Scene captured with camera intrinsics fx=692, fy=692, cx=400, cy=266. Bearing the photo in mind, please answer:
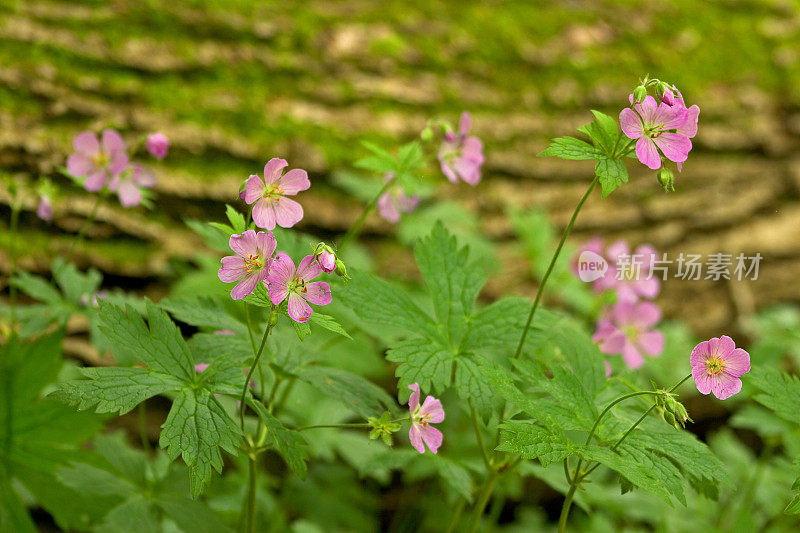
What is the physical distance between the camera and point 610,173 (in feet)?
4.69

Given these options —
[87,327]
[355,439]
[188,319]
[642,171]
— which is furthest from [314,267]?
[642,171]

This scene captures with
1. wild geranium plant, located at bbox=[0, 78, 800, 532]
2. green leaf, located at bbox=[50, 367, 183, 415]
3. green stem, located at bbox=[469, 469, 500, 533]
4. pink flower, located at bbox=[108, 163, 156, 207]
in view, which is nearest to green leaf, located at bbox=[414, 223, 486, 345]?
wild geranium plant, located at bbox=[0, 78, 800, 532]

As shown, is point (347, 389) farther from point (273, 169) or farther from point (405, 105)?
point (405, 105)

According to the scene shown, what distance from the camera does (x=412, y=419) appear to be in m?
1.58

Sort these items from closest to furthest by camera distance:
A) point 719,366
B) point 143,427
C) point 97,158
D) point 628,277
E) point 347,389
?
point 719,366
point 347,389
point 97,158
point 143,427
point 628,277

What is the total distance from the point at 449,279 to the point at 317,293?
573 mm

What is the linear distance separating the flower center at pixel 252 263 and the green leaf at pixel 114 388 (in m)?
0.29

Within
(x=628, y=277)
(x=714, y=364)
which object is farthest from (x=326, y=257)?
(x=628, y=277)

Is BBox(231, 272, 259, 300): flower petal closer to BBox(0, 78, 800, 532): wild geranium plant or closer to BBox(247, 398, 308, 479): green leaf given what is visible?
BBox(0, 78, 800, 532): wild geranium plant

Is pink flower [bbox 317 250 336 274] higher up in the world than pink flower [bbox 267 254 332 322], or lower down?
higher up

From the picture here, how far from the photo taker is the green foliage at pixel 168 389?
134cm

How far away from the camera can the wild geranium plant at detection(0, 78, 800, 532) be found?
4.54ft

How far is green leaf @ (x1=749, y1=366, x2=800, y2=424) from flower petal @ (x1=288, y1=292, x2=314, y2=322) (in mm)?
1041

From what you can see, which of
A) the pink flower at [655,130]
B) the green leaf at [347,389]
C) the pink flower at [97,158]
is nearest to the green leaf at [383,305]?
the green leaf at [347,389]
